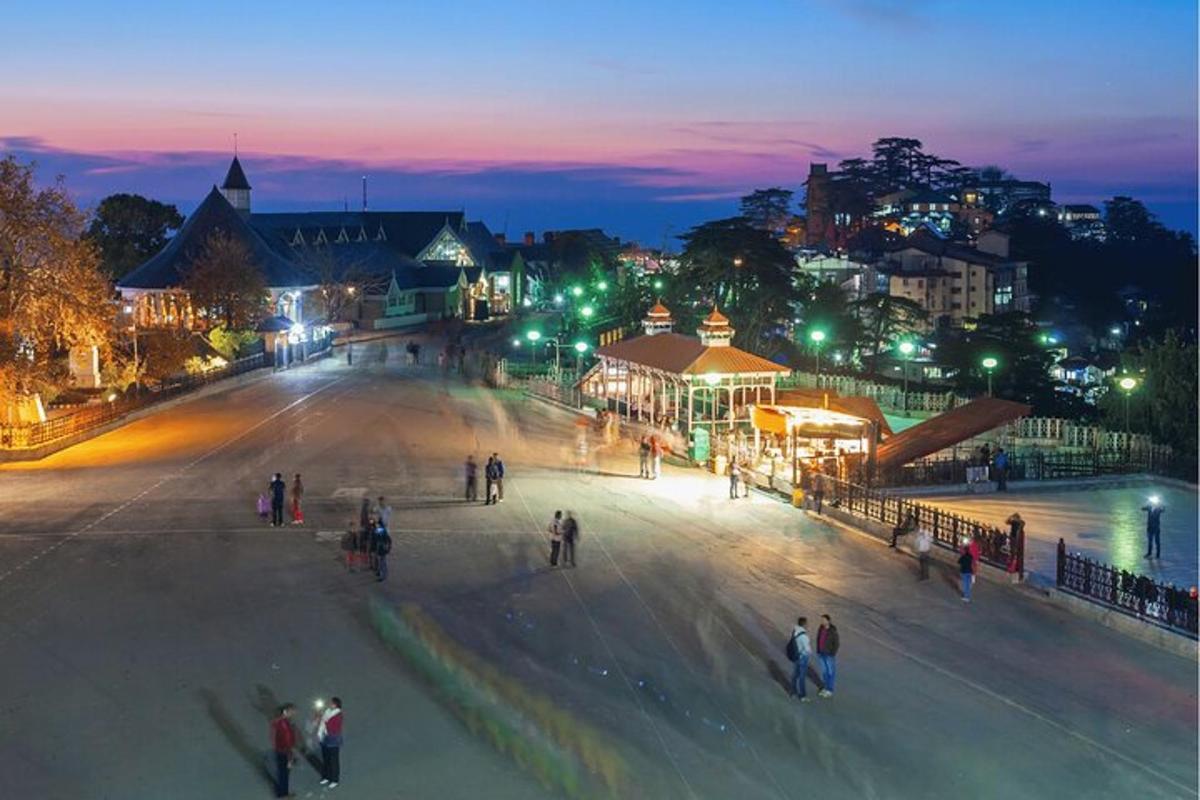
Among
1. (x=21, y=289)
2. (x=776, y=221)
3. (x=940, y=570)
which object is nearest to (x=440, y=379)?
(x=21, y=289)

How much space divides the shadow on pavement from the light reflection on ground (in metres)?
14.2

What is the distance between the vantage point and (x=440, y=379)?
2163 inches

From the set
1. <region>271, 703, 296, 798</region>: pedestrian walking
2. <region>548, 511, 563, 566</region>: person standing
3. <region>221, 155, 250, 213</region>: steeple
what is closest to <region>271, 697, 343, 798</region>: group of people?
<region>271, 703, 296, 798</region>: pedestrian walking

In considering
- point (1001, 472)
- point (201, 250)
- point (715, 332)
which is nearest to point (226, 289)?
point (201, 250)

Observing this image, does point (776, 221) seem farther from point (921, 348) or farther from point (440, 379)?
point (440, 379)

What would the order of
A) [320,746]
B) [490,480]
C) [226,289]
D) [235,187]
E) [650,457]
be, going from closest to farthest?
[320,746], [490,480], [650,457], [226,289], [235,187]

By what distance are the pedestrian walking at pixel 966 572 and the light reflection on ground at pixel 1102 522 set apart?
2.06 m

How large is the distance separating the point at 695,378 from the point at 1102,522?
13.3 metres

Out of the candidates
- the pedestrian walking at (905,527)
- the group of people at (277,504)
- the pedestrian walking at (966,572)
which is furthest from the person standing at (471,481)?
the pedestrian walking at (966,572)

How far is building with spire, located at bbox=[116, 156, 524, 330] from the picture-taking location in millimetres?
66062

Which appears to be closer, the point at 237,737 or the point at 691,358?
the point at 237,737

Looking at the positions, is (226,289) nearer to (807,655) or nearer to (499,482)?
(499,482)

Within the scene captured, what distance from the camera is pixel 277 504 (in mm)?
25234

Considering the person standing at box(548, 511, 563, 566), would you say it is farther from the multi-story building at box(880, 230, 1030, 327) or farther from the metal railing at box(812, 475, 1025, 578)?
the multi-story building at box(880, 230, 1030, 327)
